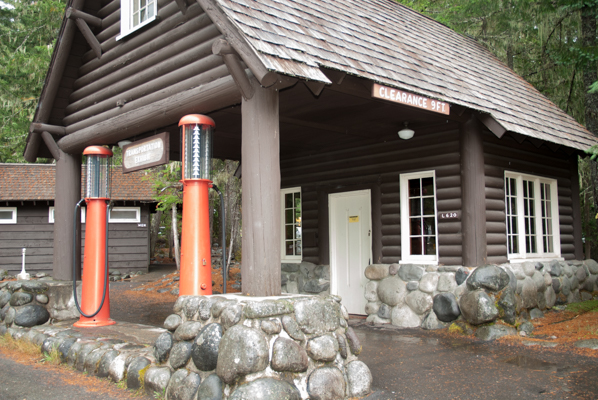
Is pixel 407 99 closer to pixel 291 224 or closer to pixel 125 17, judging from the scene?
pixel 125 17

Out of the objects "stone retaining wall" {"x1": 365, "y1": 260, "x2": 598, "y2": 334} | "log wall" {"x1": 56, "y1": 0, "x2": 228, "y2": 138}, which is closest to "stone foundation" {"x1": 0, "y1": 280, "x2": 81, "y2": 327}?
"log wall" {"x1": 56, "y1": 0, "x2": 228, "y2": 138}

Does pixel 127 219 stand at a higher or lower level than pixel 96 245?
higher

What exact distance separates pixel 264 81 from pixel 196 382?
3.02m

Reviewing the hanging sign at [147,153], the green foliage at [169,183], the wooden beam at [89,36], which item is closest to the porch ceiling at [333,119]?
the hanging sign at [147,153]

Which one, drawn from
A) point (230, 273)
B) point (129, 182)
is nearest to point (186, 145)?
point (230, 273)

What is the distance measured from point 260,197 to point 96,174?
13.4ft

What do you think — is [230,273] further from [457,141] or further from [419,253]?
[457,141]

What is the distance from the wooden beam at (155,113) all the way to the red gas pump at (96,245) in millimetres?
348

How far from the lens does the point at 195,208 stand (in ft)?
20.8

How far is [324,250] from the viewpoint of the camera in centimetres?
1080

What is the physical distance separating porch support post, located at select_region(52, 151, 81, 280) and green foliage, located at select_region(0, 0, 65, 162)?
12.2 m

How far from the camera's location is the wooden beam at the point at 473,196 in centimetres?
825

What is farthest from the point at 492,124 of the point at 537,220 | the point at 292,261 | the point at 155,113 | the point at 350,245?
the point at 292,261

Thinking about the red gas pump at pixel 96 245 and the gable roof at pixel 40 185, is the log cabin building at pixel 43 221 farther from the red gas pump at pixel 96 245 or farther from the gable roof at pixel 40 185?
the red gas pump at pixel 96 245
